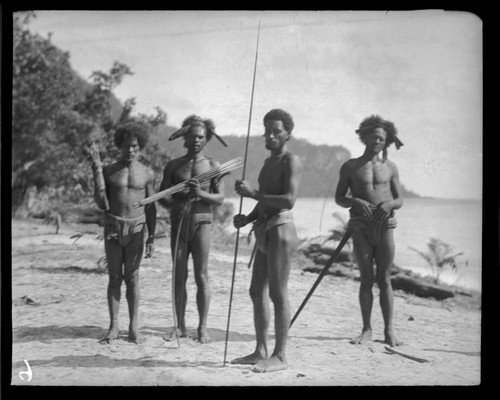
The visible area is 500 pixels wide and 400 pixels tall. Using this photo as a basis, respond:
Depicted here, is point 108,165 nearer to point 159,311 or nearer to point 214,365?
point 159,311

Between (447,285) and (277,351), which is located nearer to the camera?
(277,351)

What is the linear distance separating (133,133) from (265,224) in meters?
1.19

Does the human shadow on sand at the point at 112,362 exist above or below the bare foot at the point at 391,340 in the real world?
below

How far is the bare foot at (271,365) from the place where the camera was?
17.9 feet

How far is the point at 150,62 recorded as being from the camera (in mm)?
5750

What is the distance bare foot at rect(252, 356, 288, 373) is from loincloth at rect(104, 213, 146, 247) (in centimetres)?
129

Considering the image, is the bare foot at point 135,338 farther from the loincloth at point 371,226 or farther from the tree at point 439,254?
the tree at point 439,254

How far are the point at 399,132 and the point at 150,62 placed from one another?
192cm

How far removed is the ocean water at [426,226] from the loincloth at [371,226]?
71mm

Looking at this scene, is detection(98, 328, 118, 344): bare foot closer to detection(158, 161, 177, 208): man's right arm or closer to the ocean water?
detection(158, 161, 177, 208): man's right arm

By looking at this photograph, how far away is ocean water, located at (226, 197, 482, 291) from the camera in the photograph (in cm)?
566

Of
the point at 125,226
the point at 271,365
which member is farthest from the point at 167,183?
the point at 271,365

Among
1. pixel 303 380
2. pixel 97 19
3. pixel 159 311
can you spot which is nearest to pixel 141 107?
pixel 97 19

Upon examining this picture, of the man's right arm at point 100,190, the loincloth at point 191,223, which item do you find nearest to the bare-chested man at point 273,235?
the loincloth at point 191,223
